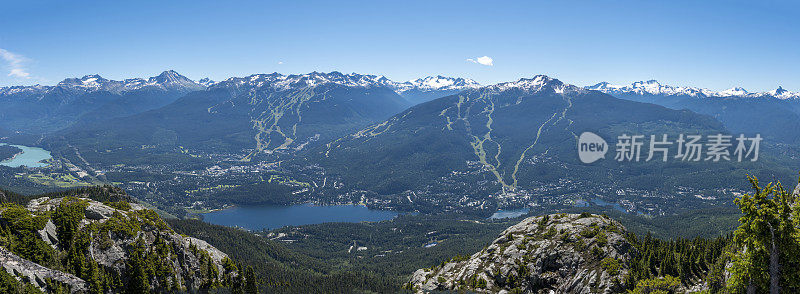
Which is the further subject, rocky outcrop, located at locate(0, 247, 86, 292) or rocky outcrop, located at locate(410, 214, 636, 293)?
rocky outcrop, located at locate(410, 214, 636, 293)

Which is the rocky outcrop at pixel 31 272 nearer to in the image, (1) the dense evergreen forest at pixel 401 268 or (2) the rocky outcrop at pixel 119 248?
(2) the rocky outcrop at pixel 119 248

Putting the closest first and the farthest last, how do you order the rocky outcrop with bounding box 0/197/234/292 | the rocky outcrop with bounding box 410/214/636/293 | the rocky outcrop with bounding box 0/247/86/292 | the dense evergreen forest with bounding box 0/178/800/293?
the dense evergreen forest with bounding box 0/178/800/293
the rocky outcrop with bounding box 0/247/86/292
the rocky outcrop with bounding box 0/197/234/292
the rocky outcrop with bounding box 410/214/636/293

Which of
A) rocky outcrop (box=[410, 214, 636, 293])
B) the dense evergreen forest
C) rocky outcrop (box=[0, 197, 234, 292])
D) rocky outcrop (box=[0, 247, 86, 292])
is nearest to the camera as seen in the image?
the dense evergreen forest

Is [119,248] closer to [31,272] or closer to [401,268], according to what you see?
[31,272]

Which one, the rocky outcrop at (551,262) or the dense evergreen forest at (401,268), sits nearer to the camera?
the dense evergreen forest at (401,268)

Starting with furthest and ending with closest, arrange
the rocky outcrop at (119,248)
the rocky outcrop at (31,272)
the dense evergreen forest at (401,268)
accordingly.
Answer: the rocky outcrop at (119,248), the rocky outcrop at (31,272), the dense evergreen forest at (401,268)

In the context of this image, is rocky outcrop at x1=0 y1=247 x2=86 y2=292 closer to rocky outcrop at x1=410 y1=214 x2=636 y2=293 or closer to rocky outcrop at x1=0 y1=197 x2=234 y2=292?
rocky outcrop at x1=0 y1=197 x2=234 y2=292

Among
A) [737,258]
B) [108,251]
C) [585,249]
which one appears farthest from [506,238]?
[108,251]

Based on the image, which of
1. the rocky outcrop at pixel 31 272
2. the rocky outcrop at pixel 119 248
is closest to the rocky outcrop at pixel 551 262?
the rocky outcrop at pixel 119 248

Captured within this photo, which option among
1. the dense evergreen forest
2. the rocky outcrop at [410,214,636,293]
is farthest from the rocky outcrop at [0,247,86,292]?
the rocky outcrop at [410,214,636,293]
